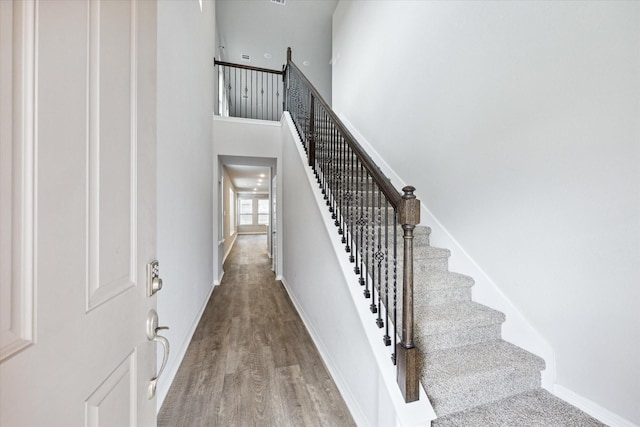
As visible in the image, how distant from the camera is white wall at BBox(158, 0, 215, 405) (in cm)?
177

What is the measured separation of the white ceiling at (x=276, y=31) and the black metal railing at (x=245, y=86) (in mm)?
433

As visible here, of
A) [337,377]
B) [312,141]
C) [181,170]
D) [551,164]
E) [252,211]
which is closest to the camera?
[551,164]

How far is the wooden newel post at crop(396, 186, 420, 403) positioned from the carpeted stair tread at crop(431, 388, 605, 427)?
31 cm

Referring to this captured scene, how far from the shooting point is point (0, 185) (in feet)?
1.16

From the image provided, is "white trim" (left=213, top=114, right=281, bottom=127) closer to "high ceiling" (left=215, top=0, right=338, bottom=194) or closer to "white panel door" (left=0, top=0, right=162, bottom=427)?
"high ceiling" (left=215, top=0, right=338, bottom=194)

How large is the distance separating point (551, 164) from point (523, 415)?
1.40 metres

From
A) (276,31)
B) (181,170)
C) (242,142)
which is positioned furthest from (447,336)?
(276,31)

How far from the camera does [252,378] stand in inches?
76.8

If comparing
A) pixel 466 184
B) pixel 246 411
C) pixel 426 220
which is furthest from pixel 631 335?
pixel 246 411

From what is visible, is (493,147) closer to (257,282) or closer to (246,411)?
(246,411)

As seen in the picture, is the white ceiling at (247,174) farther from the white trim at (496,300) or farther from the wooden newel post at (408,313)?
the wooden newel post at (408,313)

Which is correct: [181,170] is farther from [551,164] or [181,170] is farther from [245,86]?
[245,86]

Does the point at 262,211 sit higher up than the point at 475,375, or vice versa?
the point at 262,211

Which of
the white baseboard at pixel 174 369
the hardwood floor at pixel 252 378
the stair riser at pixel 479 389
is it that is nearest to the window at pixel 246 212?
the hardwood floor at pixel 252 378
